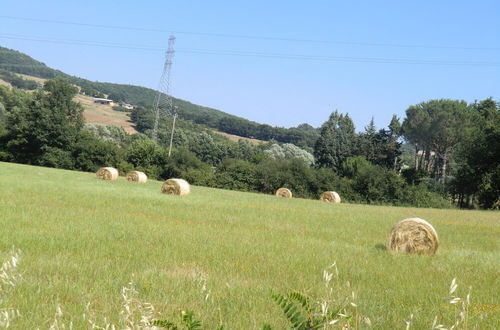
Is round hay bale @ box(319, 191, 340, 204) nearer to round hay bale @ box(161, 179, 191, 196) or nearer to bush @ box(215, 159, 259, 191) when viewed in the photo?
bush @ box(215, 159, 259, 191)

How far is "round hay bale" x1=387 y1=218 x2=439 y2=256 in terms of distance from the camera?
41.0 feet

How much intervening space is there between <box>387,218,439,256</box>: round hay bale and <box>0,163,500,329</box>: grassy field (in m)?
0.40

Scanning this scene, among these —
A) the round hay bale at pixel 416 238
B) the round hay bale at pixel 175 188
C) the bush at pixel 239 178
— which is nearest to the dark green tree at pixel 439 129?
the bush at pixel 239 178

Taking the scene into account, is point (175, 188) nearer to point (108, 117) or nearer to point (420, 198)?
point (420, 198)

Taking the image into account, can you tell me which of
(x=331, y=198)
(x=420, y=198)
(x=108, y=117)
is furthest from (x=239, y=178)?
(x=108, y=117)

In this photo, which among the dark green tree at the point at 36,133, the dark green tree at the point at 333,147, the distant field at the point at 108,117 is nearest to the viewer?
the dark green tree at the point at 36,133

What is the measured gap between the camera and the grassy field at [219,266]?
596 cm

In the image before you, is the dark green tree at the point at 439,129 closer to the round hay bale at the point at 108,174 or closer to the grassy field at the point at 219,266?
the round hay bale at the point at 108,174

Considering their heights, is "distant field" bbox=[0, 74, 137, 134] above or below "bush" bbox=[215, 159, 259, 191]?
above

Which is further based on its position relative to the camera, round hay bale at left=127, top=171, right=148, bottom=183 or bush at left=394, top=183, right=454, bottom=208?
bush at left=394, top=183, right=454, bottom=208

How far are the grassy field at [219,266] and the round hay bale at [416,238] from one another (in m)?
0.40

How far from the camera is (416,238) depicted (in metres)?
12.6

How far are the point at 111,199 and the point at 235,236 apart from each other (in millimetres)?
9979

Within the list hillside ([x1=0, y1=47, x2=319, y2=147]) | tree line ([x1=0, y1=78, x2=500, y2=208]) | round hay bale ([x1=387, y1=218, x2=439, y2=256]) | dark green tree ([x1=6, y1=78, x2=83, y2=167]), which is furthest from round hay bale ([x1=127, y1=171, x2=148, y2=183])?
hillside ([x1=0, y1=47, x2=319, y2=147])
